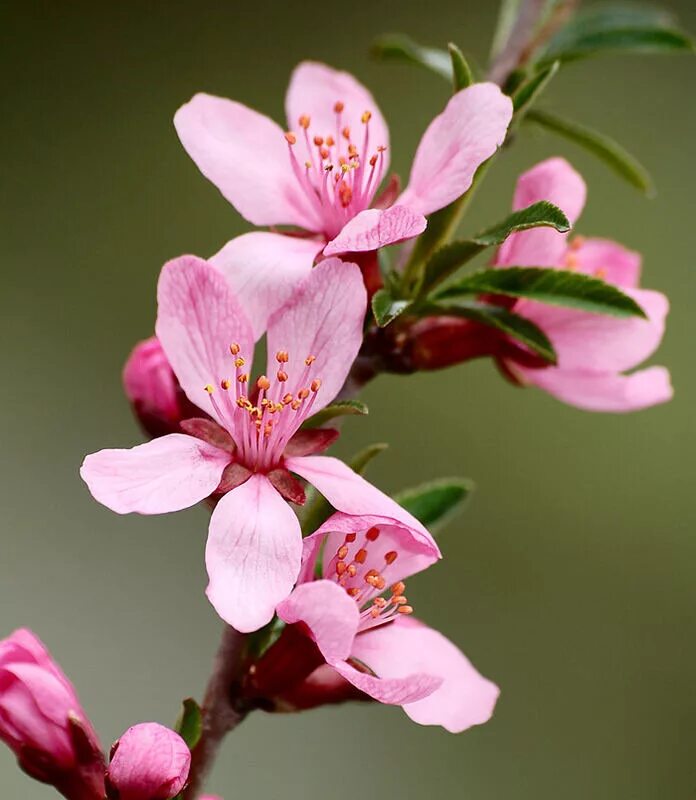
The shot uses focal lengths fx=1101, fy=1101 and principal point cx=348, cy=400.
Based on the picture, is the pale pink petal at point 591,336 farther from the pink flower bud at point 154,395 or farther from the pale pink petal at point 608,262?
the pink flower bud at point 154,395

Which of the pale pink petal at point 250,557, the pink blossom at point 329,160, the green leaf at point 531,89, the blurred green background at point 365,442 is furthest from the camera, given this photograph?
the blurred green background at point 365,442

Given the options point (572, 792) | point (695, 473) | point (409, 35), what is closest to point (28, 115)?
point (409, 35)

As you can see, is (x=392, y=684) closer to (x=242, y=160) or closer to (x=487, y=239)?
(x=487, y=239)

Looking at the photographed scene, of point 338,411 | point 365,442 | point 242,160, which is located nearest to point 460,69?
point 242,160

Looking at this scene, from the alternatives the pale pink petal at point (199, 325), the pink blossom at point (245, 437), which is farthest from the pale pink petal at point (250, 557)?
the pale pink petal at point (199, 325)

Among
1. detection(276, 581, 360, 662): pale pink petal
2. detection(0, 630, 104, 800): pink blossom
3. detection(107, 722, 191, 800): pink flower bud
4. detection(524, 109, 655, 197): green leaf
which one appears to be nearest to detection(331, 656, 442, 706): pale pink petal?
detection(276, 581, 360, 662): pale pink petal
